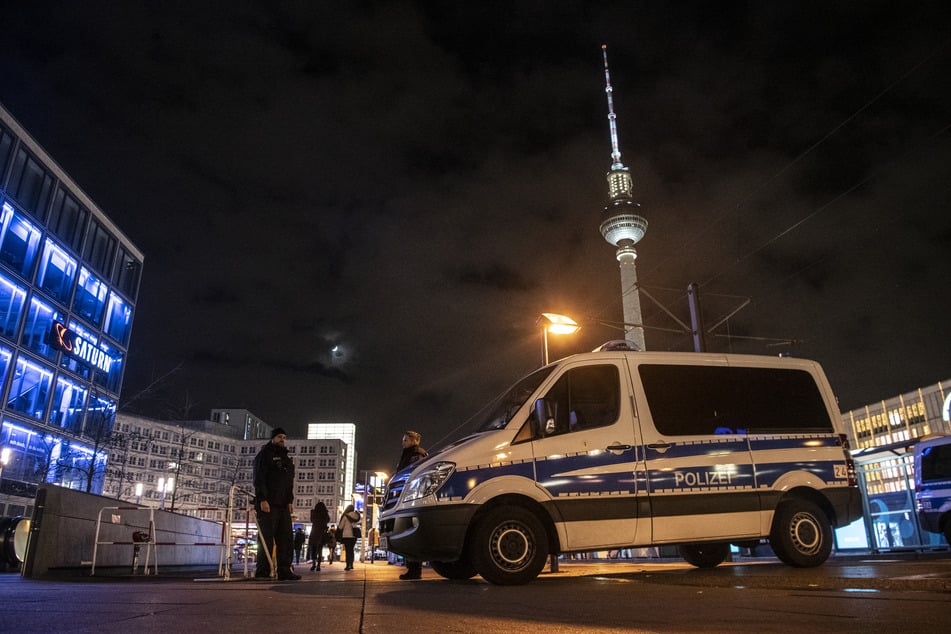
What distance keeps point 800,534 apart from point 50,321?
1953 inches

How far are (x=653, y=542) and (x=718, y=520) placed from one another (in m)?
0.82

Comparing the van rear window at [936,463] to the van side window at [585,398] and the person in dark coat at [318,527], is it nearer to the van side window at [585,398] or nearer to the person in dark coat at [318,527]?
the van side window at [585,398]

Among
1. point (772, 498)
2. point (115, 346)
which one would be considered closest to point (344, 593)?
point (772, 498)

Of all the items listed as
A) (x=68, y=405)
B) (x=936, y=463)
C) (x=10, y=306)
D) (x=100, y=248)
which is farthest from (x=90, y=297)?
(x=936, y=463)

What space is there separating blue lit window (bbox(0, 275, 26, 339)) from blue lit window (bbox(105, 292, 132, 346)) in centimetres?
1216

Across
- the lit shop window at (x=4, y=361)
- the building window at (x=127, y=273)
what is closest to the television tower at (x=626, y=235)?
the building window at (x=127, y=273)

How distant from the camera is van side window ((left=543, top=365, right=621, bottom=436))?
23.0 feet

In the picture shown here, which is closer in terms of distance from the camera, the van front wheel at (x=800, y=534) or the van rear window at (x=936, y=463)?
the van front wheel at (x=800, y=534)

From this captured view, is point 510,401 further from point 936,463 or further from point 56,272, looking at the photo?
point 56,272

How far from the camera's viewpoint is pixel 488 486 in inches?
Answer: 260

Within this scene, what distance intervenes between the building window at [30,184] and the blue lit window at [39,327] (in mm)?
6142

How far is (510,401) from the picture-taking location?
745 centimetres

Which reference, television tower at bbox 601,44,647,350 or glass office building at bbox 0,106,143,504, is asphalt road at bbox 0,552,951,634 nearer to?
glass office building at bbox 0,106,143,504

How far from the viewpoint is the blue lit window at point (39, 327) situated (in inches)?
1662
